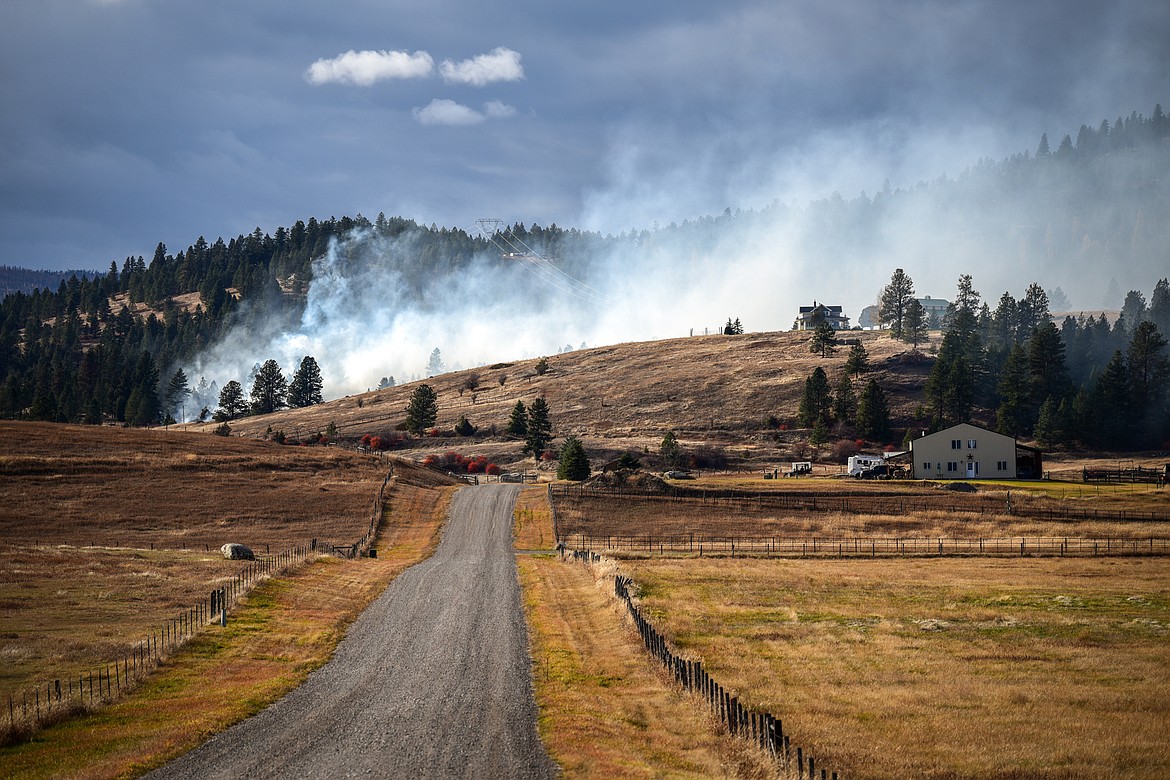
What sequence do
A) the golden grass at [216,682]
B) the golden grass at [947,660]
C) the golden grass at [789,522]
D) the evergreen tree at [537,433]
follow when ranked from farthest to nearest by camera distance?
the evergreen tree at [537,433], the golden grass at [789,522], the golden grass at [947,660], the golden grass at [216,682]

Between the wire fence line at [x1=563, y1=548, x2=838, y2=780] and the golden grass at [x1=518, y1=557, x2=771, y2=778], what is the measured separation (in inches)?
12.1

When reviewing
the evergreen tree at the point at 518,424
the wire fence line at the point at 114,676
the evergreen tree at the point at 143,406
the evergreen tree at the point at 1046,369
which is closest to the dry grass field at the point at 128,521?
the wire fence line at the point at 114,676

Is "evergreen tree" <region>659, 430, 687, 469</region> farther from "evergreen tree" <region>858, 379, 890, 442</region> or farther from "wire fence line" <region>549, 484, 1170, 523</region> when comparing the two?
"evergreen tree" <region>858, 379, 890, 442</region>

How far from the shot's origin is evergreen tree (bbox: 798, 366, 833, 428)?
140 meters

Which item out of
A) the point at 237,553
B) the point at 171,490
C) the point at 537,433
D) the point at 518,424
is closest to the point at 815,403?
the point at 537,433

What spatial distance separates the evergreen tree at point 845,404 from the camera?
139250 millimetres

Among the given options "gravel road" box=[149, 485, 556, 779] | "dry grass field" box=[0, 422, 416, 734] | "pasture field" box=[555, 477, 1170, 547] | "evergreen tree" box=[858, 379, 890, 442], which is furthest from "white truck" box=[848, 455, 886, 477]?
"gravel road" box=[149, 485, 556, 779]

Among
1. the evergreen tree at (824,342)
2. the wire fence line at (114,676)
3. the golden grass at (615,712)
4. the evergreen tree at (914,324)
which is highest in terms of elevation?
the evergreen tree at (914,324)

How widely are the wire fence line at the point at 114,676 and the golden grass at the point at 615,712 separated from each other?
38.4 ft

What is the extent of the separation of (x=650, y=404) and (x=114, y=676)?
139225 millimetres

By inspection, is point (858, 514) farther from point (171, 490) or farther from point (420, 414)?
point (420, 414)

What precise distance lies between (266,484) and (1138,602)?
73.4m

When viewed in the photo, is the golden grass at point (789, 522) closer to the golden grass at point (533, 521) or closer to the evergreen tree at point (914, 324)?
the golden grass at point (533, 521)

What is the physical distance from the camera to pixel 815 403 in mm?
140000
